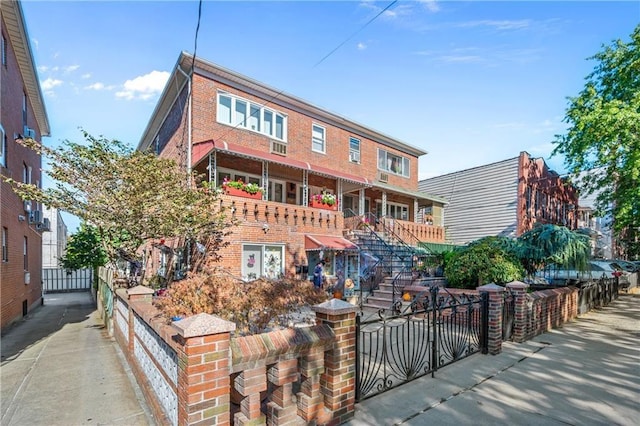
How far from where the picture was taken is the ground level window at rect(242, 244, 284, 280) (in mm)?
12031

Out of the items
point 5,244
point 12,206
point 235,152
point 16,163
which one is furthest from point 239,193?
point 16,163

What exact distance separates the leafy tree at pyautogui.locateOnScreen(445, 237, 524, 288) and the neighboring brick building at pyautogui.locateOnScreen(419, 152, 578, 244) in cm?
1167

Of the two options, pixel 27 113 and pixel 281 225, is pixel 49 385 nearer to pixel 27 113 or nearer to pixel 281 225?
pixel 281 225

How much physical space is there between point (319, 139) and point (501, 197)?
12.6 meters

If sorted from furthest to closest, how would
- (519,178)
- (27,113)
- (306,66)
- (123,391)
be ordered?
(519,178) → (27,113) → (306,66) → (123,391)

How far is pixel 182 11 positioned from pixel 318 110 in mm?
9714

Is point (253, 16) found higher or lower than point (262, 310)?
higher

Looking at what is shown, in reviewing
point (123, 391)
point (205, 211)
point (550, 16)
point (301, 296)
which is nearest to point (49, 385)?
point (123, 391)

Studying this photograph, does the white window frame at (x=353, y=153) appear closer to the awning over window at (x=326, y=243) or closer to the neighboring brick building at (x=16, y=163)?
the awning over window at (x=326, y=243)

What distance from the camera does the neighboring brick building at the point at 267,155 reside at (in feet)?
40.3

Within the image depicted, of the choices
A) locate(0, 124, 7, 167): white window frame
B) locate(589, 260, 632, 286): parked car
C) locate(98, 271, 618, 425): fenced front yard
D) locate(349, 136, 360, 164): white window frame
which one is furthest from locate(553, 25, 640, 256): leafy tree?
locate(0, 124, 7, 167): white window frame

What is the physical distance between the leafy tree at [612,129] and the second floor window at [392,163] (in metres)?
8.25

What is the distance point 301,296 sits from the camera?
7.87 metres

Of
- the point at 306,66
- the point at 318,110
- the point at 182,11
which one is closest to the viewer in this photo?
the point at 182,11
